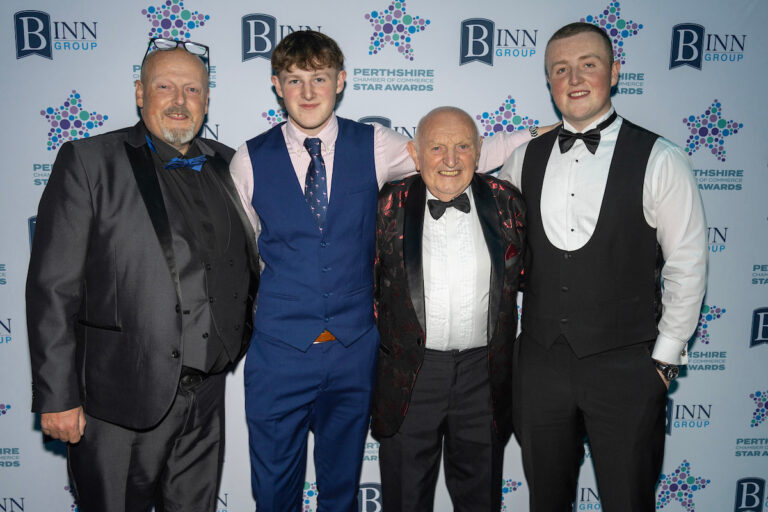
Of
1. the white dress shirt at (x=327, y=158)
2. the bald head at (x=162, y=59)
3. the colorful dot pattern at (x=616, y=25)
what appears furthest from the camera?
the colorful dot pattern at (x=616, y=25)

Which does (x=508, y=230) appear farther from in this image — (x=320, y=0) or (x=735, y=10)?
(x=735, y=10)

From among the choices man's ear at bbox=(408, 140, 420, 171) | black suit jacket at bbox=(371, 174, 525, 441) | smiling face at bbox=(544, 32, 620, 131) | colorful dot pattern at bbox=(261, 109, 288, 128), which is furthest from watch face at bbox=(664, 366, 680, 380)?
colorful dot pattern at bbox=(261, 109, 288, 128)

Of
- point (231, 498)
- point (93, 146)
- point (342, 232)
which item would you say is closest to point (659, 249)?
point (342, 232)

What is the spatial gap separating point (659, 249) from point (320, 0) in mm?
1888

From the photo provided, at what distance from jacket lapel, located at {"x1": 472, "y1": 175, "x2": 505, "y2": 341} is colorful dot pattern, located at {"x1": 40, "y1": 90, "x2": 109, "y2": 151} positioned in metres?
1.90

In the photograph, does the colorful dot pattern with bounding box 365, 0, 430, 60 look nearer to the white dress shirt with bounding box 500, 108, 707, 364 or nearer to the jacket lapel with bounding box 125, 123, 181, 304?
the white dress shirt with bounding box 500, 108, 707, 364

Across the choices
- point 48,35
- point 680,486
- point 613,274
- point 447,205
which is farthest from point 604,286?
point 48,35

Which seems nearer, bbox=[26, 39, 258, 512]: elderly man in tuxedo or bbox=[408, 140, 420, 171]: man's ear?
bbox=[26, 39, 258, 512]: elderly man in tuxedo

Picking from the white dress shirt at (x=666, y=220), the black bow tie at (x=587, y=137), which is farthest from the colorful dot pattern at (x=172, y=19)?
the white dress shirt at (x=666, y=220)

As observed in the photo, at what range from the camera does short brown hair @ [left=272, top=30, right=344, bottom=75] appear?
1.85 metres

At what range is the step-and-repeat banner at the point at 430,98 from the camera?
2.35 metres

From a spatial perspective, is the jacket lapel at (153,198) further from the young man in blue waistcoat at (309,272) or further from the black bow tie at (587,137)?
the black bow tie at (587,137)

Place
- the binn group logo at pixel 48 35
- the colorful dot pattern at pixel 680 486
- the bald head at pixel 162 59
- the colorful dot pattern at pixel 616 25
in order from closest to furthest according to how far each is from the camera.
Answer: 1. the bald head at pixel 162 59
2. the binn group logo at pixel 48 35
3. the colorful dot pattern at pixel 616 25
4. the colorful dot pattern at pixel 680 486

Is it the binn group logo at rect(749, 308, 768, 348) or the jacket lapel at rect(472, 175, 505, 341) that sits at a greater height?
the jacket lapel at rect(472, 175, 505, 341)
